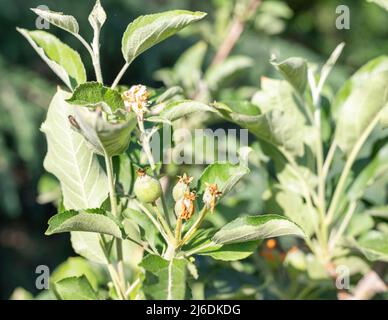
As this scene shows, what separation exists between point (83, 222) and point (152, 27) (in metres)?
0.18

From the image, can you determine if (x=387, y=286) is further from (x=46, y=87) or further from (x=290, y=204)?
(x=46, y=87)

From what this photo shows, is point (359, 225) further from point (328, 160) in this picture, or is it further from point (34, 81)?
point (34, 81)

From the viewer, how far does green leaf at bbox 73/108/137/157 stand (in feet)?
1.66

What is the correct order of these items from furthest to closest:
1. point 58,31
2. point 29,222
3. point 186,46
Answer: point 29,222, point 186,46, point 58,31

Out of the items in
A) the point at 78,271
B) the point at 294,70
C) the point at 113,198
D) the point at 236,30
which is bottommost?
the point at 78,271

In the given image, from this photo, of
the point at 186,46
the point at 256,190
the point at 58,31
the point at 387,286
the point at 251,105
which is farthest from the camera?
the point at 186,46

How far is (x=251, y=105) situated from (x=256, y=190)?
1.17 feet

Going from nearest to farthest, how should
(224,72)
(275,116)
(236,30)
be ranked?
(275,116), (224,72), (236,30)

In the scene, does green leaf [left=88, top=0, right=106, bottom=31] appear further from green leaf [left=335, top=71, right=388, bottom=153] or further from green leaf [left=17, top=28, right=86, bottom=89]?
green leaf [left=335, top=71, right=388, bottom=153]

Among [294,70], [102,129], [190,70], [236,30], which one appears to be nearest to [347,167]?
[294,70]

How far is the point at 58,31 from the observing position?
2521 millimetres

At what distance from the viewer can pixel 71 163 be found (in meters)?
0.66

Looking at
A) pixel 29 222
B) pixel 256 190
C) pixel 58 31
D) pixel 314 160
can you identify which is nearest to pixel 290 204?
pixel 314 160

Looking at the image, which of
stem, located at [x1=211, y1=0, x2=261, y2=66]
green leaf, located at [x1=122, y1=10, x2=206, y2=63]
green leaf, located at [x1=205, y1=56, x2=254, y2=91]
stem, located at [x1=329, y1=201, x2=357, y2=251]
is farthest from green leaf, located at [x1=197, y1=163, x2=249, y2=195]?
stem, located at [x1=211, y1=0, x2=261, y2=66]
